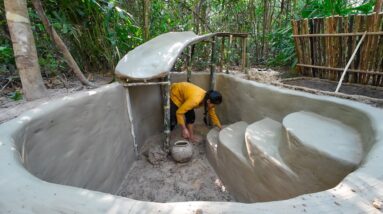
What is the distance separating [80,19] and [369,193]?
4.54m

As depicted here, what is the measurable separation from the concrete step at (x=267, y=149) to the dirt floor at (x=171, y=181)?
0.82 meters

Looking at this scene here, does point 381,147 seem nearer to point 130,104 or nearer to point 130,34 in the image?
point 130,104

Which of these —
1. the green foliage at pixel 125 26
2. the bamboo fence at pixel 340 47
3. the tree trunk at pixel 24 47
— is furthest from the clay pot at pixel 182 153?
the bamboo fence at pixel 340 47

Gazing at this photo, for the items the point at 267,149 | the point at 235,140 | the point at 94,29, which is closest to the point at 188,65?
the point at 94,29

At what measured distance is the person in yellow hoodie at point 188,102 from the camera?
11.7 ft

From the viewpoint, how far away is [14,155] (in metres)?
1.35

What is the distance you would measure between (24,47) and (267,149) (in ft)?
9.66

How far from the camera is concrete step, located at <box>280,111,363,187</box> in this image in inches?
67.6

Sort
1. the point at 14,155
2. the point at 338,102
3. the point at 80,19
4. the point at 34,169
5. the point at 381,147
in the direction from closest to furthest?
the point at 14,155
the point at 381,147
the point at 34,169
the point at 338,102
the point at 80,19

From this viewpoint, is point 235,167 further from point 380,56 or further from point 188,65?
point 380,56

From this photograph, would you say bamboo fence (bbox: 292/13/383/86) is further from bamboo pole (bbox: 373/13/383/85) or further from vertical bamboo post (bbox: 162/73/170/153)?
vertical bamboo post (bbox: 162/73/170/153)

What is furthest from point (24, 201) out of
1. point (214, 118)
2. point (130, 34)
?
point (130, 34)

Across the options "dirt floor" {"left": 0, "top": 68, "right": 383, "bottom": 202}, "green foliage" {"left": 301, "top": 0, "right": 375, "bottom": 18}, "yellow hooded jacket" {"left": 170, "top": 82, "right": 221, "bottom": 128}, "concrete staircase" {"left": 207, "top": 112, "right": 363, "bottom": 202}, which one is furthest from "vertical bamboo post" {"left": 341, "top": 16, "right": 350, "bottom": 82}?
"yellow hooded jacket" {"left": 170, "top": 82, "right": 221, "bottom": 128}

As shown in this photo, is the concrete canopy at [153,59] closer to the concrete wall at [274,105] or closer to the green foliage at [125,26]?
the green foliage at [125,26]
